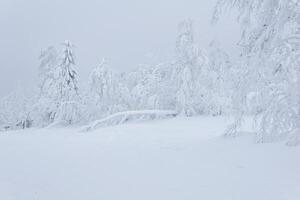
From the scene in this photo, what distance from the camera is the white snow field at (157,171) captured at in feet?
21.2

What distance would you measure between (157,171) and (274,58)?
390cm

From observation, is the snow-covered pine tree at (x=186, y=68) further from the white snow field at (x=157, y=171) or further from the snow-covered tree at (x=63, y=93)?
the white snow field at (x=157, y=171)

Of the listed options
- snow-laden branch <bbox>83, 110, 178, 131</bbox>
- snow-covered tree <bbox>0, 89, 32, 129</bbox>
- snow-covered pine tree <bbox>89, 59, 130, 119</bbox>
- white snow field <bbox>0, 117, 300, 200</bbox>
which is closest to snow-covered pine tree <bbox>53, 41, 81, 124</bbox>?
snow-covered pine tree <bbox>89, 59, 130, 119</bbox>

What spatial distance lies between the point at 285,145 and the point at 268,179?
→ 2396 millimetres

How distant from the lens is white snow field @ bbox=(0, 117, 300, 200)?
6449mm

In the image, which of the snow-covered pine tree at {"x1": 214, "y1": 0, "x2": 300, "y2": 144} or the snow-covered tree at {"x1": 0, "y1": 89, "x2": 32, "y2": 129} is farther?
the snow-covered tree at {"x1": 0, "y1": 89, "x2": 32, "y2": 129}

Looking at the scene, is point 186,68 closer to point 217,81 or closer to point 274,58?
point 217,81

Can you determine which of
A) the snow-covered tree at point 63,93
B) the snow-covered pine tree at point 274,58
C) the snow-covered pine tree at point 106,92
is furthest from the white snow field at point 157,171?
the snow-covered pine tree at point 106,92

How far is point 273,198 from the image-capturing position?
5809 millimetres

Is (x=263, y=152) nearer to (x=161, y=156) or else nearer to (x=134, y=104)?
(x=161, y=156)

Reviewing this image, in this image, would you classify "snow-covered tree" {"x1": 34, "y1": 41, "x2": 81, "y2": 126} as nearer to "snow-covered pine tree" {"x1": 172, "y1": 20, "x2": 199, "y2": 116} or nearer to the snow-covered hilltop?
the snow-covered hilltop

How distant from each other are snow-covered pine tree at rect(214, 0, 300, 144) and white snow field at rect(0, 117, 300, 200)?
0.67 meters

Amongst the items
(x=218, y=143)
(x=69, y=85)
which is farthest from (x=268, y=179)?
(x=69, y=85)

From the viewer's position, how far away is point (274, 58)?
9.22 meters
